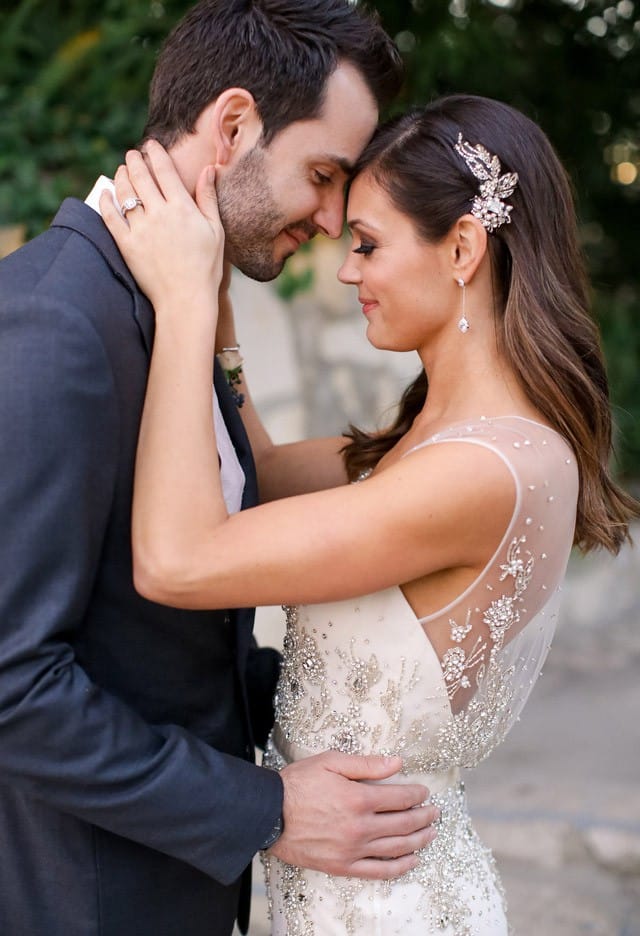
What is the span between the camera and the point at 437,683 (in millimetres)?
1921

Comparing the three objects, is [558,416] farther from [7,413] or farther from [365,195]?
[7,413]

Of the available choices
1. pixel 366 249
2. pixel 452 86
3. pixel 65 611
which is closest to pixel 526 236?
pixel 366 249

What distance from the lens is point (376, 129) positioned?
6.91 feet

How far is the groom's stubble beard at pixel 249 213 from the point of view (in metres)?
1.95

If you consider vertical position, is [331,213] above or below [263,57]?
below

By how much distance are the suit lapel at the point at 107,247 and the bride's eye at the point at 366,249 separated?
0.48 metres

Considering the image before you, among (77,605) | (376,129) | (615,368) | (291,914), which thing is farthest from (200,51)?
(615,368)

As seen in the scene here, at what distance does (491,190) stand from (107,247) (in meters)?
0.68

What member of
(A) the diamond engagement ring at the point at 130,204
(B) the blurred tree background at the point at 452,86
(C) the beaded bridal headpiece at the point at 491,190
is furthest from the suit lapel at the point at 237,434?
(B) the blurred tree background at the point at 452,86

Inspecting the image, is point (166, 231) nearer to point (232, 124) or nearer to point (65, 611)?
point (232, 124)

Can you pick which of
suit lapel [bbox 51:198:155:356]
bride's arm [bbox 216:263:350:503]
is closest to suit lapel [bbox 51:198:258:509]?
suit lapel [bbox 51:198:155:356]

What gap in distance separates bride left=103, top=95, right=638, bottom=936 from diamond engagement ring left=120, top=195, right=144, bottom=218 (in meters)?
0.02

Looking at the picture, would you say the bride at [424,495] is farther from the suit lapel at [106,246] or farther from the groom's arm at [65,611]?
the groom's arm at [65,611]

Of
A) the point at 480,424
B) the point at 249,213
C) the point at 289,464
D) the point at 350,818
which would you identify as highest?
the point at 249,213
